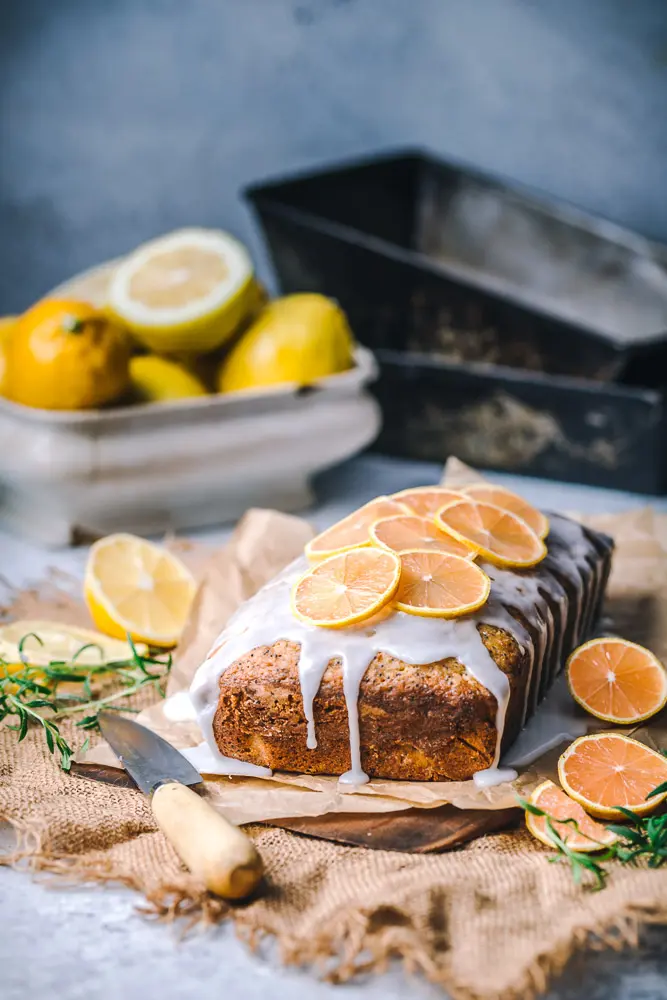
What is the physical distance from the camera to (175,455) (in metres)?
2.80

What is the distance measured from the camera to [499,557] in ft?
6.64

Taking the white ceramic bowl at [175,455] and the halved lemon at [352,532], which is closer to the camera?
the halved lemon at [352,532]

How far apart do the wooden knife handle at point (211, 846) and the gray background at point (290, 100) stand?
291 centimetres

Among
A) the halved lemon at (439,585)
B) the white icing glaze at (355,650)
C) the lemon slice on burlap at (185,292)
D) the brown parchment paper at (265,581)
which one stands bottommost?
the brown parchment paper at (265,581)

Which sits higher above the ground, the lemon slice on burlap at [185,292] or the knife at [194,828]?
the lemon slice on burlap at [185,292]

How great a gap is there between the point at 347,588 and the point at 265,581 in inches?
26.8

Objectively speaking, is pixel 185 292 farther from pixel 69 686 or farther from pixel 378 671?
pixel 378 671

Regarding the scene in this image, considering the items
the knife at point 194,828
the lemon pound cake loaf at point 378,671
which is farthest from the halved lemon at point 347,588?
the knife at point 194,828

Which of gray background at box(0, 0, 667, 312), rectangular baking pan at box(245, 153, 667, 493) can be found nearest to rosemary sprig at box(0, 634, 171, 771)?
rectangular baking pan at box(245, 153, 667, 493)

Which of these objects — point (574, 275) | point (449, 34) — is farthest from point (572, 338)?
point (449, 34)

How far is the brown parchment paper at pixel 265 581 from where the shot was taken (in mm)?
1762

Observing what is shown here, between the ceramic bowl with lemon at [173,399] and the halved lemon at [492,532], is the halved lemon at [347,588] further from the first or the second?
the ceramic bowl with lemon at [173,399]

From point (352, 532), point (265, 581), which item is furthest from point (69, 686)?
point (352, 532)

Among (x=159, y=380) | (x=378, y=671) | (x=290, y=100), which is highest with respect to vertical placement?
(x=290, y=100)
